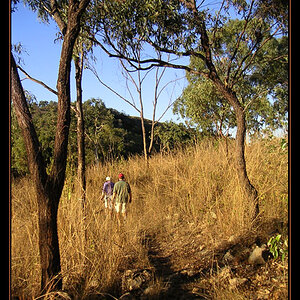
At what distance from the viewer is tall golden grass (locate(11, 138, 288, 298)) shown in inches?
145

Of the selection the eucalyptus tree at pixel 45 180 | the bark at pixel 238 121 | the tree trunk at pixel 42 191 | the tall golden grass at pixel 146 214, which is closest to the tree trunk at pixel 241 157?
the bark at pixel 238 121

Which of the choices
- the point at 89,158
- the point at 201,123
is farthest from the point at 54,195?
the point at 89,158

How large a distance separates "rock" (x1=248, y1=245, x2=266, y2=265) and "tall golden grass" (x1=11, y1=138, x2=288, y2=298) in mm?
856

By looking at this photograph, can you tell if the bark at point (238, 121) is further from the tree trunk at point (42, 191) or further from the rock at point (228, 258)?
Result: the tree trunk at point (42, 191)

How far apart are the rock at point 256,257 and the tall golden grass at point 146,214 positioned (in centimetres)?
86

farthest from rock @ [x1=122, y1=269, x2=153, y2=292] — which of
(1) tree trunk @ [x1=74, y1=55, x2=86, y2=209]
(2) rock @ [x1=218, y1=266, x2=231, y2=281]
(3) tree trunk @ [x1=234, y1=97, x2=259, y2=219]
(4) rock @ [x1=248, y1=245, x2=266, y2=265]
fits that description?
(3) tree trunk @ [x1=234, y1=97, x2=259, y2=219]

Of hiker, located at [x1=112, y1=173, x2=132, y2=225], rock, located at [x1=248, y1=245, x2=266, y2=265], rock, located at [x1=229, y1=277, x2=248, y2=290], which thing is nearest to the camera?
rock, located at [x1=229, y1=277, x2=248, y2=290]

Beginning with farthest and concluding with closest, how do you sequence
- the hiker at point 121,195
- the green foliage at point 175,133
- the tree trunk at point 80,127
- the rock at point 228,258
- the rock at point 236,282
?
1. the green foliage at point 175,133
2. the hiker at point 121,195
3. the tree trunk at point 80,127
4. the rock at point 228,258
5. the rock at point 236,282

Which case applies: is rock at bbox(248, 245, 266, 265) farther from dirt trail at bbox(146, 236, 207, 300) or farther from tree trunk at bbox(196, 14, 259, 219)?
tree trunk at bbox(196, 14, 259, 219)

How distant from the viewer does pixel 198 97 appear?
13.5 metres

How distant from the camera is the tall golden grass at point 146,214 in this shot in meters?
3.70
